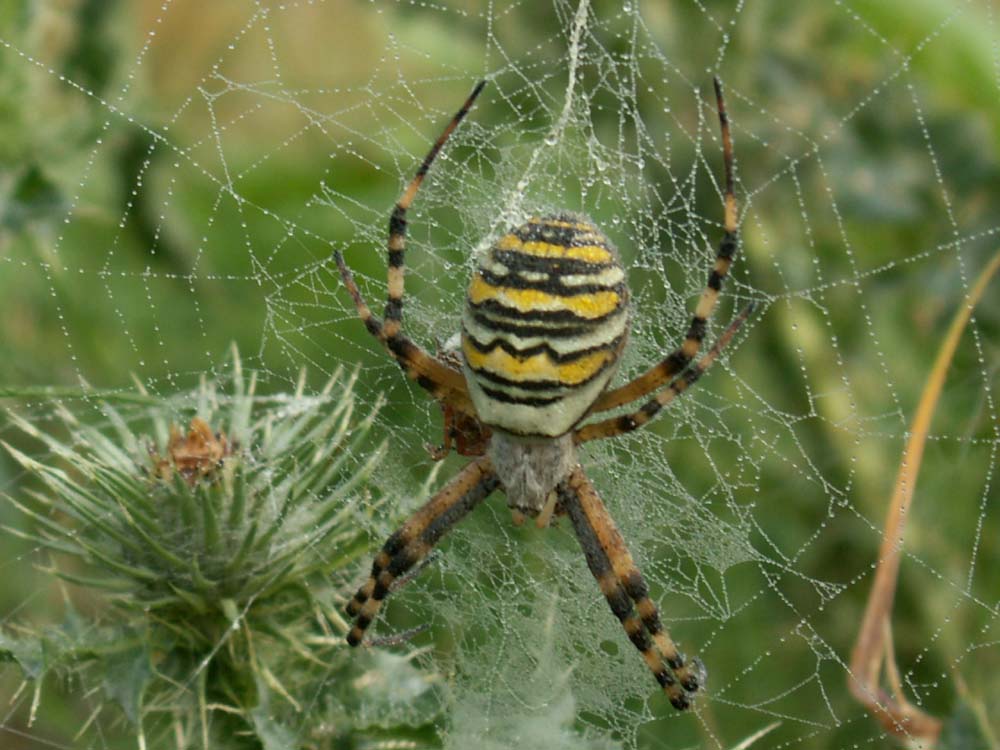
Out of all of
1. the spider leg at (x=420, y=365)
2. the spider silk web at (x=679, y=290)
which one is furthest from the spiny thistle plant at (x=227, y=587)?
the spider silk web at (x=679, y=290)

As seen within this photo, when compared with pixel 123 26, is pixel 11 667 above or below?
below

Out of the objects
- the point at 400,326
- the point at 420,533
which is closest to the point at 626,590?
the point at 420,533

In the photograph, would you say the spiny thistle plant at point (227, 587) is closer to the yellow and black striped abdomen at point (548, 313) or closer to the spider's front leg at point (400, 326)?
the spider's front leg at point (400, 326)

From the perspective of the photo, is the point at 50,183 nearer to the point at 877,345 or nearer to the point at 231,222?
the point at 231,222

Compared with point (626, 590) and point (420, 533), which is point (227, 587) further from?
point (626, 590)

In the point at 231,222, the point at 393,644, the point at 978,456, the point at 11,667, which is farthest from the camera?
the point at 231,222

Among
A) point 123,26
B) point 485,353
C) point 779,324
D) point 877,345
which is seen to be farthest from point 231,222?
point 485,353
